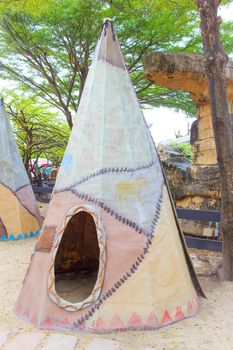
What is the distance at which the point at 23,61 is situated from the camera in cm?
1202

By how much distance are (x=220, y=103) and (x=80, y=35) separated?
21.6ft

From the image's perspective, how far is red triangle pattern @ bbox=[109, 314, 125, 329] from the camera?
3.20 m

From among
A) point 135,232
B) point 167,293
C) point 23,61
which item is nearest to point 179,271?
point 167,293

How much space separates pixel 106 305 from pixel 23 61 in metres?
10.5

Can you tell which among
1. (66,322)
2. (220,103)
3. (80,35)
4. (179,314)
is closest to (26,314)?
(66,322)

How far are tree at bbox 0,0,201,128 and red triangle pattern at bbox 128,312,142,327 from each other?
23.1 ft

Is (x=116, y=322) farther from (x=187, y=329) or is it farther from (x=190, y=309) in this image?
(x=190, y=309)

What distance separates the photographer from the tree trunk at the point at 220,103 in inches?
177

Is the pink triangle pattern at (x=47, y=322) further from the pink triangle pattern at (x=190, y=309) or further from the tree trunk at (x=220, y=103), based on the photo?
the tree trunk at (x=220, y=103)

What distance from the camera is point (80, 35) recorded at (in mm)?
9969

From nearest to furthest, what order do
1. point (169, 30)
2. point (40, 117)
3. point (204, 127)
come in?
point (204, 127) → point (169, 30) → point (40, 117)

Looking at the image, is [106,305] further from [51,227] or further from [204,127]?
[204,127]

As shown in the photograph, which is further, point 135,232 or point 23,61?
point 23,61

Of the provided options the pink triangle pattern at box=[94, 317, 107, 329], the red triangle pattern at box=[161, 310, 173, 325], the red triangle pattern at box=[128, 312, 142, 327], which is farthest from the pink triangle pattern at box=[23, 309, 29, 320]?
the red triangle pattern at box=[161, 310, 173, 325]
